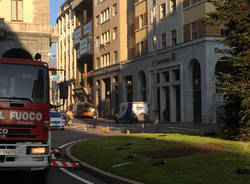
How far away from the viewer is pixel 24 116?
349 inches

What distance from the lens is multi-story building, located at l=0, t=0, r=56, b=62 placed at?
1359 inches

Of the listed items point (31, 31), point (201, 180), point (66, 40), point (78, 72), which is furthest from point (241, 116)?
point (66, 40)

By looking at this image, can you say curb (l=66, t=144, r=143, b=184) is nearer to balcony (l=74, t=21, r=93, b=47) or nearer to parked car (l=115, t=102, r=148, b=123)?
parked car (l=115, t=102, r=148, b=123)

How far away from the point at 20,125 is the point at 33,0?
2897 centimetres

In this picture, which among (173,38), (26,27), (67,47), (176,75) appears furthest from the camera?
(67,47)

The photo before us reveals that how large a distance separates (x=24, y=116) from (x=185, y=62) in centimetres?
3295

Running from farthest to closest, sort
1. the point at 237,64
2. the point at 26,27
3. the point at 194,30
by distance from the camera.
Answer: the point at 194,30
the point at 26,27
the point at 237,64

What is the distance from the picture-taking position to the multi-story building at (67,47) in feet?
Result: 279

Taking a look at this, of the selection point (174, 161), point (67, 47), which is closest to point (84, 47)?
point (67, 47)

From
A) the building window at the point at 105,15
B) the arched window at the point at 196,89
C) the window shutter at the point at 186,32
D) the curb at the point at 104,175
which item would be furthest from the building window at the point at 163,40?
the curb at the point at 104,175

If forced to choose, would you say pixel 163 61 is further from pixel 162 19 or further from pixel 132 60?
pixel 132 60

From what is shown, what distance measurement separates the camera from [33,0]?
35875 mm

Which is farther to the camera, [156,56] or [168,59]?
[168,59]

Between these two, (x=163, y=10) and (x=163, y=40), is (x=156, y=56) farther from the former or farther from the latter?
(x=163, y=10)
